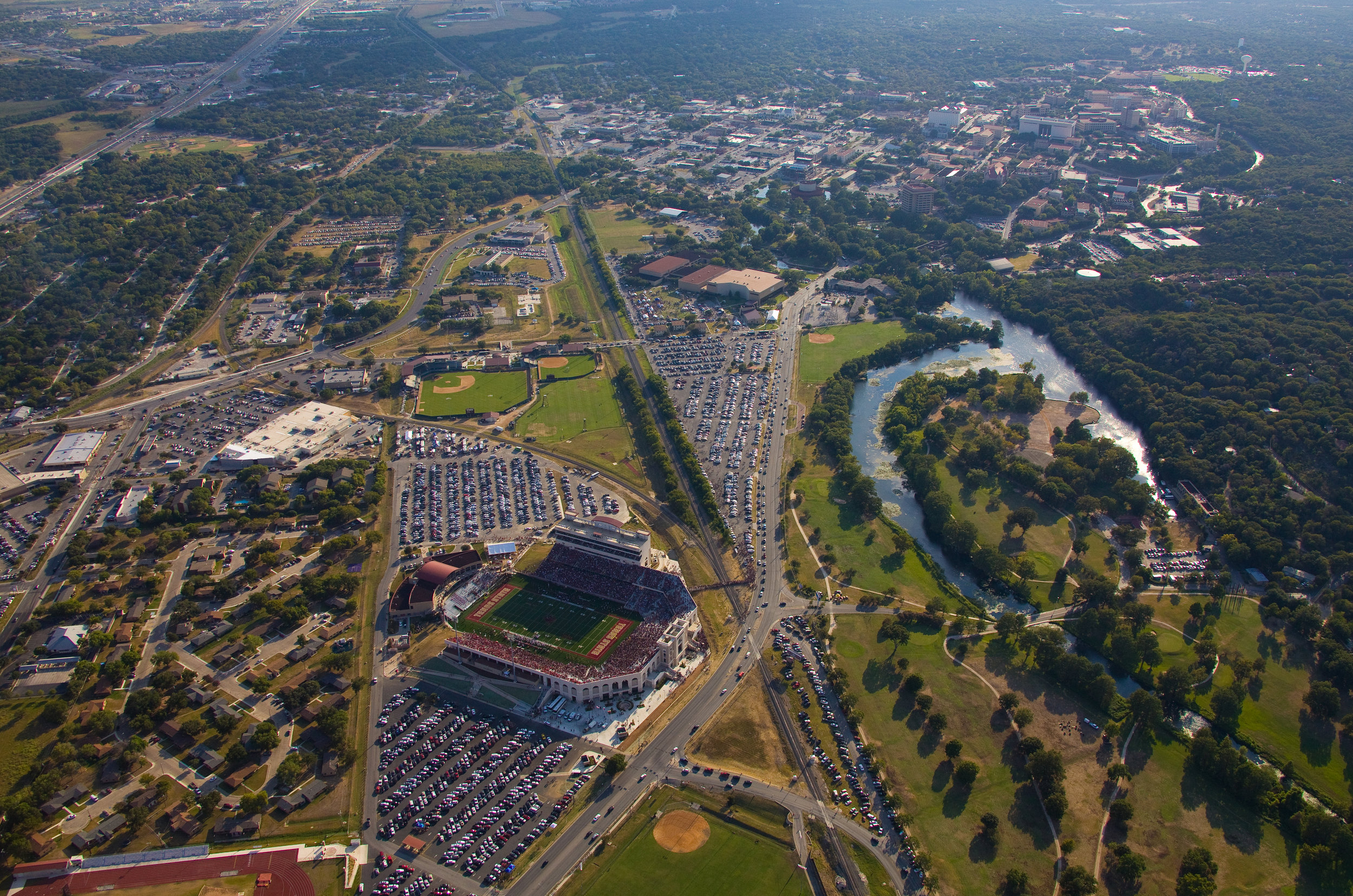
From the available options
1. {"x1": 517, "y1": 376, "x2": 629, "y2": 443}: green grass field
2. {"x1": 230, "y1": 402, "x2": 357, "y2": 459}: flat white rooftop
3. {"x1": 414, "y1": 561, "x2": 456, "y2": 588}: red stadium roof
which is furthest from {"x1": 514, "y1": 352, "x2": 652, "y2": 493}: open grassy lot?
{"x1": 414, "y1": 561, "x2": 456, "y2": 588}: red stadium roof

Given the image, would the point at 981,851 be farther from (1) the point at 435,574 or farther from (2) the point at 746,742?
(1) the point at 435,574

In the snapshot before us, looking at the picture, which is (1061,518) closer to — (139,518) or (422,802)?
(422,802)

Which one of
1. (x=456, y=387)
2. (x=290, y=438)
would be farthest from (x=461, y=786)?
(x=456, y=387)

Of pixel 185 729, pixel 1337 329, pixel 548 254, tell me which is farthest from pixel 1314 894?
pixel 548 254

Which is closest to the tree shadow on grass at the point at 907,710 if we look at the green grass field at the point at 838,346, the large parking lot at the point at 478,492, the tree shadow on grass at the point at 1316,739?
the tree shadow on grass at the point at 1316,739

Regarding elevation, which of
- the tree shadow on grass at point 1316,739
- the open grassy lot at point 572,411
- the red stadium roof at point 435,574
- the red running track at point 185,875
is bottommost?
the open grassy lot at point 572,411

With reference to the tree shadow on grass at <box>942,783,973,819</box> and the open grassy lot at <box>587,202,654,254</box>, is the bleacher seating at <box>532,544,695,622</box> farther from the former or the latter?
the open grassy lot at <box>587,202,654,254</box>

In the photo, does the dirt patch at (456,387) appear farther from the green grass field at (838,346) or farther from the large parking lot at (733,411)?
the green grass field at (838,346)
